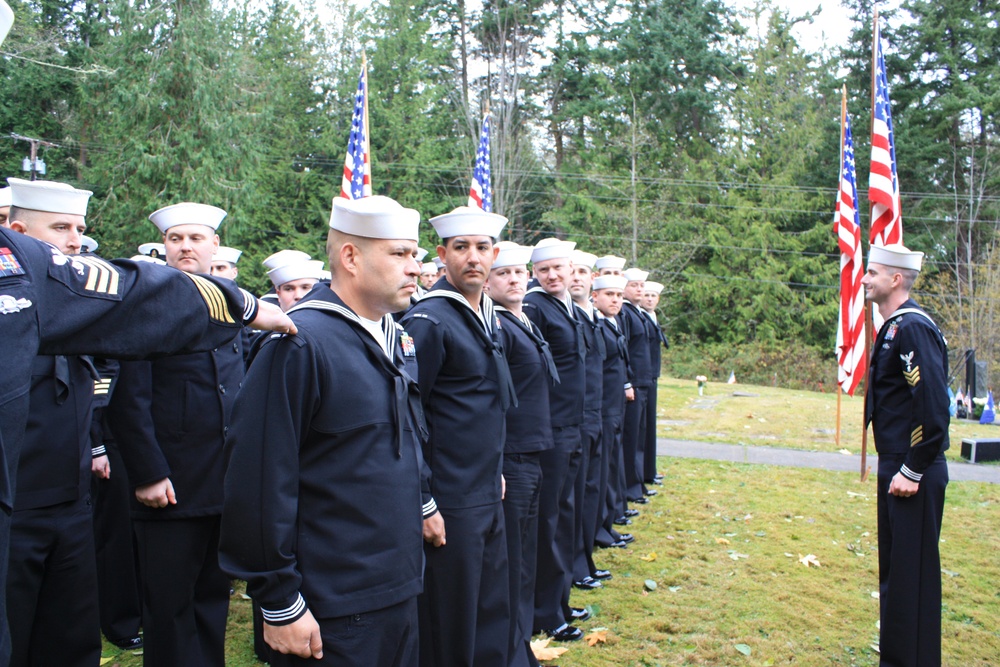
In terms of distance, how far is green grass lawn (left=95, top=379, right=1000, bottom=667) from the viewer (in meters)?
4.93

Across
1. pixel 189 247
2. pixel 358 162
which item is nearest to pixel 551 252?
pixel 189 247

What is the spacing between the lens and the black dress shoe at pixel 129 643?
4.96 metres

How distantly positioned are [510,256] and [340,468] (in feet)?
8.95

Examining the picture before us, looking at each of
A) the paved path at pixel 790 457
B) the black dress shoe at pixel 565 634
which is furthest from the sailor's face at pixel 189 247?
the paved path at pixel 790 457

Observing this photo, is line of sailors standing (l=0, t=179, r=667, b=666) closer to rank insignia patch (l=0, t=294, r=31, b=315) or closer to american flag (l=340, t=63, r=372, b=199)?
rank insignia patch (l=0, t=294, r=31, b=315)

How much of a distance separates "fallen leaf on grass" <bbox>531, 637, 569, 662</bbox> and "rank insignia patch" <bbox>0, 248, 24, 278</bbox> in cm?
365

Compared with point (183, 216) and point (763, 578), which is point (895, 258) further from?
point (183, 216)

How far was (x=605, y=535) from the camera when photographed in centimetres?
709

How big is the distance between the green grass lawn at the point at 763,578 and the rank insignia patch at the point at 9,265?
141 inches

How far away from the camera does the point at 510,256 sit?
5.06 meters

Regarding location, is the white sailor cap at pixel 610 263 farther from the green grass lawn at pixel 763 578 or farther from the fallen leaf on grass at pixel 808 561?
the fallen leaf on grass at pixel 808 561

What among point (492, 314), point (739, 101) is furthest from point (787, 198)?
point (492, 314)

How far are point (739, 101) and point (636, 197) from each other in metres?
6.56

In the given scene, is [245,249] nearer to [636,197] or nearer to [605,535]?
[636,197]
